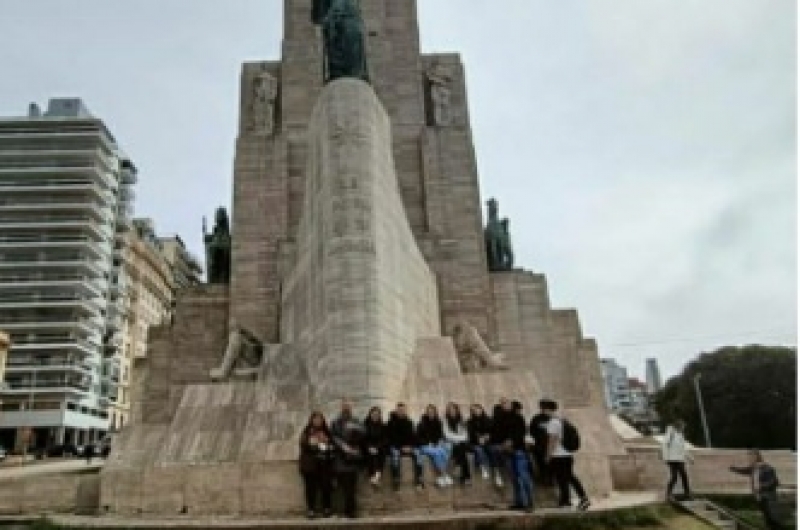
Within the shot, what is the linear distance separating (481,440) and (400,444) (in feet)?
3.33

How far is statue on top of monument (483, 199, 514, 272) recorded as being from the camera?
18.3 metres

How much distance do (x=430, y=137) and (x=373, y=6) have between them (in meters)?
4.77

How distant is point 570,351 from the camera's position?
1706 centimetres

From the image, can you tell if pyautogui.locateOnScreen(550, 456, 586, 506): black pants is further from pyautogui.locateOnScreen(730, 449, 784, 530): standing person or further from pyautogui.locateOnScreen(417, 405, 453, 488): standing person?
pyautogui.locateOnScreen(730, 449, 784, 530): standing person

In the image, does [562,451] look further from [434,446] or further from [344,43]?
[344,43]

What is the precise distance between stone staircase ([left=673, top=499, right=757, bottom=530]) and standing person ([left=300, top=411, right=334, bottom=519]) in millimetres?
4417

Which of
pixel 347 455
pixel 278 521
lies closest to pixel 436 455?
pixel 347 455

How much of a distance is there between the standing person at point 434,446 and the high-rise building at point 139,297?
52008mm

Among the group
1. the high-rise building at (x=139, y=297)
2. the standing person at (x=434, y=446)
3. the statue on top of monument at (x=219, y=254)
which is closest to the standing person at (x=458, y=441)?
the standing person at (x=434, y=446)

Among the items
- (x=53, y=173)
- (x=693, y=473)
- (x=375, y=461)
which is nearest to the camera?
(x=375, y=461)

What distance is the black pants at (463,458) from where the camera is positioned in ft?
28.0

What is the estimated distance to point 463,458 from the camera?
8.55m

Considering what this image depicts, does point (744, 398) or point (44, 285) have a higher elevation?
point (44, 285)

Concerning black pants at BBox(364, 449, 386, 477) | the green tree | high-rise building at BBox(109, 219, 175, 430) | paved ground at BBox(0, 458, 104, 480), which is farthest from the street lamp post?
high-rise building at BBox(109, 219, 175, 430)
